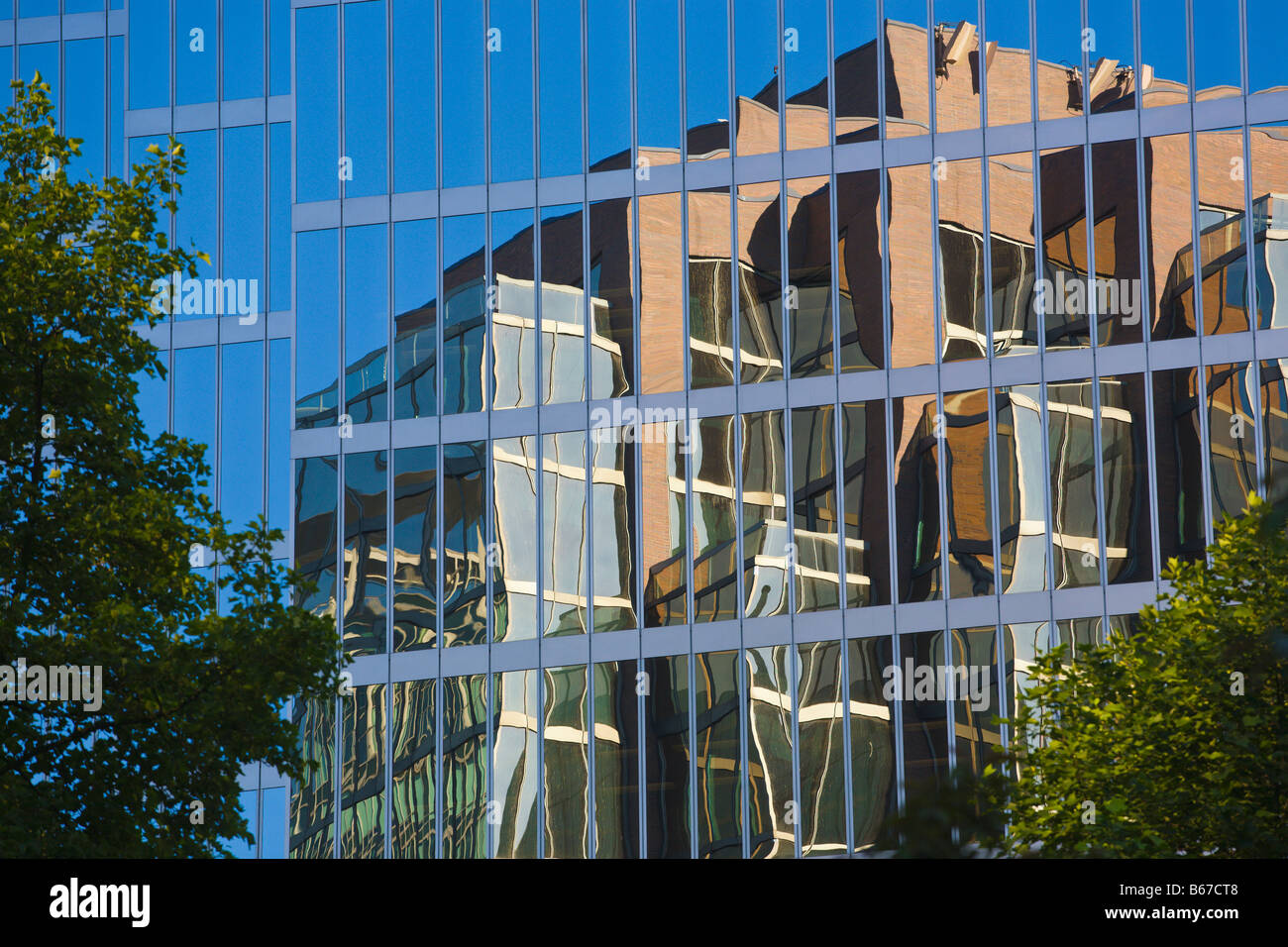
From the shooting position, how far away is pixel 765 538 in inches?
1250

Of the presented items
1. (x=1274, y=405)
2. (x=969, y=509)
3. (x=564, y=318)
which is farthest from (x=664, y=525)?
(x=1274, y=405)

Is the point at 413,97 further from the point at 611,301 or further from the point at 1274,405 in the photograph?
the point at 1274,405

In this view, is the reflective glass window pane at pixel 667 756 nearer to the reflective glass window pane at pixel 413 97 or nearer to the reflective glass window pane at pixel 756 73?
the reflective glass window pane at pixel 756 73

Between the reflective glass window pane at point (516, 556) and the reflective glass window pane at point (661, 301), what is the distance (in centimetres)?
272

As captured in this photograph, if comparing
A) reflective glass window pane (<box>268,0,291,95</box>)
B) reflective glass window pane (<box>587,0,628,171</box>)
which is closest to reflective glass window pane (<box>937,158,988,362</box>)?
reflective glass window pane (<box>587,0,628,171</box>)

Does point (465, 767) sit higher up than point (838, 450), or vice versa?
point (838, 450)

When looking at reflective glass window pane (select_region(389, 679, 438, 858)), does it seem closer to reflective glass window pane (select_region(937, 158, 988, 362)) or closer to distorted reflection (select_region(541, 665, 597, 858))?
distorted reflection (select_region(541, 665, 597, 858))

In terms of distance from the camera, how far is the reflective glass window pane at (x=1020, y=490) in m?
30.9

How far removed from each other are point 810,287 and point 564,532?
21.4 feet

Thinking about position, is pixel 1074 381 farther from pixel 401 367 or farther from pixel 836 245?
pixel 401 367

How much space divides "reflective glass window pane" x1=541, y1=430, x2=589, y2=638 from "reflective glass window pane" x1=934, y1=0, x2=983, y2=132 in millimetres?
9228

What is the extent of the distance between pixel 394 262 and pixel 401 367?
218 centimetres

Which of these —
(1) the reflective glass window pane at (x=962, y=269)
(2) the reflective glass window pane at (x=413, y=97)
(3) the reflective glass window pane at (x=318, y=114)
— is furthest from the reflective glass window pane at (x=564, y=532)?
(3) the reflective glass window pane at (x=318, y=114)

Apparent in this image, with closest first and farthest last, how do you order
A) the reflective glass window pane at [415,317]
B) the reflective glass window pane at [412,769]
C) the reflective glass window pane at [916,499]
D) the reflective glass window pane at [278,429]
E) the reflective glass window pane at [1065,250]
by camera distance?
the reflective glass window pane at [916,499]
the reflective glass window pane at [1065,250]
the reflective glass window pane at [412,769]
the reflective glass window pane at [415,317]
the reflective glass window pane at [278,429]
